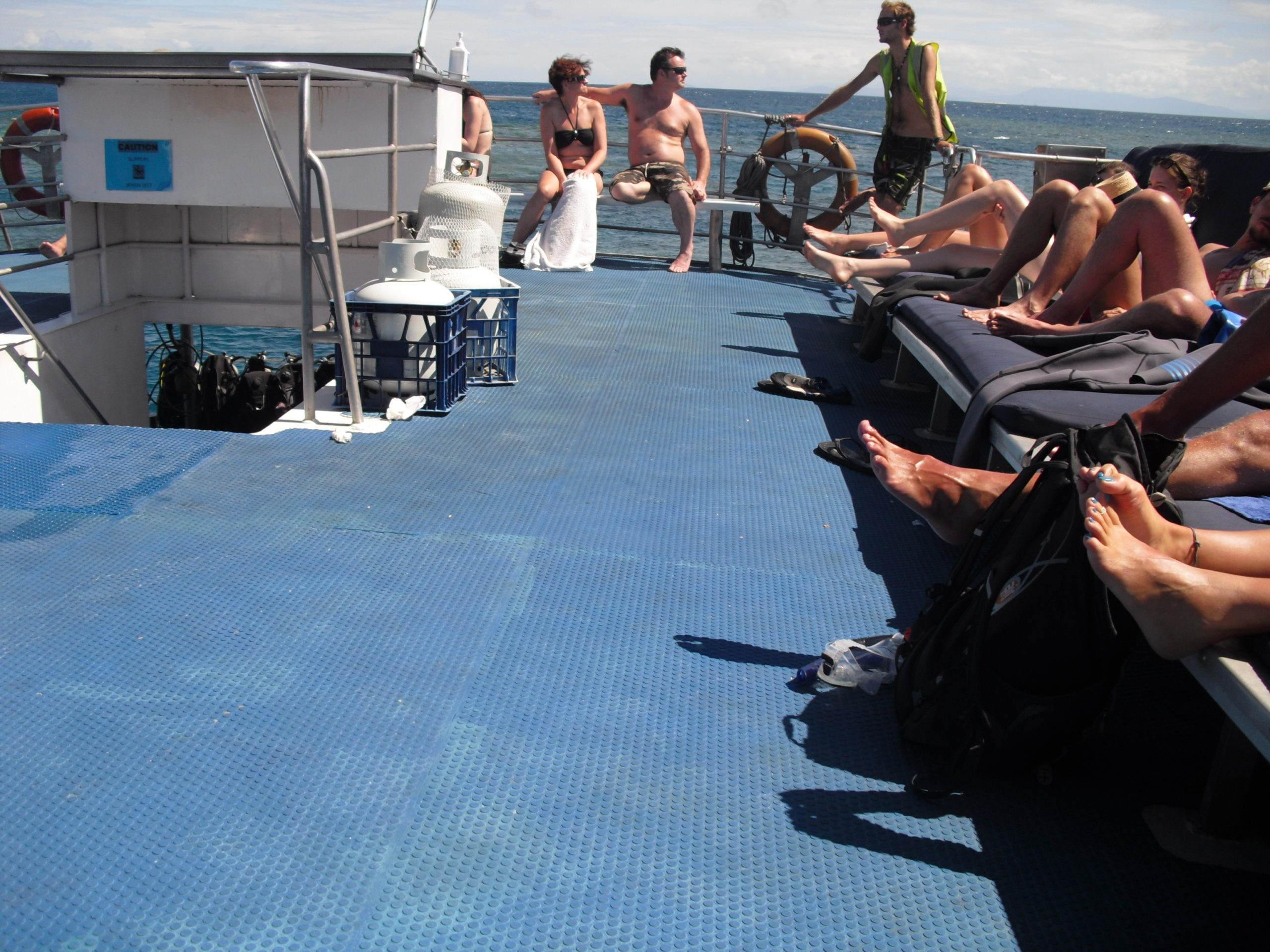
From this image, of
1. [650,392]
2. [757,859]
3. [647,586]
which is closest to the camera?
[757,859]

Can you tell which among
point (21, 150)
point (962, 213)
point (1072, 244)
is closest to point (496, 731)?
point (1072, 244)

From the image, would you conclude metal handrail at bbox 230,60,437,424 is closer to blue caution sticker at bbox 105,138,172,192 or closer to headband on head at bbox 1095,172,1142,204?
blue caution sticker at bbox 105,138,172,192

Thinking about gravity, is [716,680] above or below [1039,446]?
below

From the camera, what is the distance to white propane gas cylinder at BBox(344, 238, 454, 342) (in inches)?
136

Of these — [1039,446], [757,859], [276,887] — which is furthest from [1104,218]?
[276,887]

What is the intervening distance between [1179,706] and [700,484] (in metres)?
1.42

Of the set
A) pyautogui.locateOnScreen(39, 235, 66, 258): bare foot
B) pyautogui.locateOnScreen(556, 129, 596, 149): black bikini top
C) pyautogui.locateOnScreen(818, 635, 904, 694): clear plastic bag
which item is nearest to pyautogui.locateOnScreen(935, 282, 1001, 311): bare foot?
pyautogui.locateOnScreen(818, 635, 904, 694): clear plastic bag

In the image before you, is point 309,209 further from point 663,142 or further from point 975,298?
point 663,142

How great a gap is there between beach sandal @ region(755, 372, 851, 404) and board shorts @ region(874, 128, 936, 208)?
2.87 meters

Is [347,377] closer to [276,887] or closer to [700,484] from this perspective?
[700,484]

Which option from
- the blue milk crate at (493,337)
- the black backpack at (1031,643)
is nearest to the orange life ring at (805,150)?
the blue milk crate at (493,337)

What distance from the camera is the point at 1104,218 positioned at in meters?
3.63

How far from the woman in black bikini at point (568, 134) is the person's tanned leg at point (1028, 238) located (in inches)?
142

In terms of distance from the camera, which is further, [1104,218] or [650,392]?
[650,392]
